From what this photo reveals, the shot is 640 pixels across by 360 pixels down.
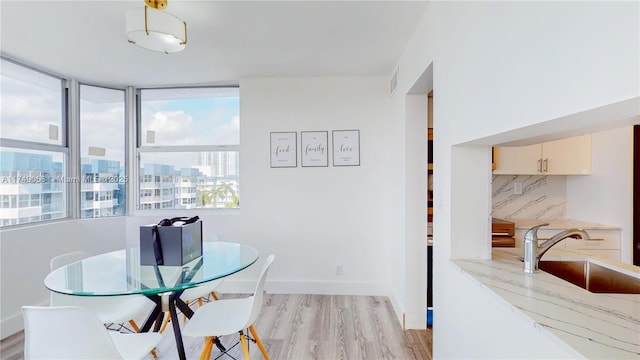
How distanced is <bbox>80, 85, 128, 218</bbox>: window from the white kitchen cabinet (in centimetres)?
433

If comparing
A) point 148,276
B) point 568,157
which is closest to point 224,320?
point 148,276

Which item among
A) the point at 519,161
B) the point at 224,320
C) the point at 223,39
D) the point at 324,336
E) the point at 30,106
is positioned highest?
the point at 223,39

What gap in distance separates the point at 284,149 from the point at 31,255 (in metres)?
2.62

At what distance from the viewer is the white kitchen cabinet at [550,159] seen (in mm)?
2842

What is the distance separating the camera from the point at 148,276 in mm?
1793

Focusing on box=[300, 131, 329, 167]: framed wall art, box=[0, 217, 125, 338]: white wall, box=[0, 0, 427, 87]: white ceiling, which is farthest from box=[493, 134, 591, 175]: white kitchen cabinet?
box=[0, 217, 125, 338]: white wall

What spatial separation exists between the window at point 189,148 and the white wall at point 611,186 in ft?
12.3

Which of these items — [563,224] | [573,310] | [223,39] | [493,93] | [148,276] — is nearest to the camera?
[573,310]

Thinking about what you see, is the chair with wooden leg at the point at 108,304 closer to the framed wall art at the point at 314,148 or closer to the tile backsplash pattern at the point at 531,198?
the framed wall art at the point at 314,148

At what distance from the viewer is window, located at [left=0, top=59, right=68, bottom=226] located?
267 centimetres

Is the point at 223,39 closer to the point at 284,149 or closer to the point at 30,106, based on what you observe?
the point at 284,149

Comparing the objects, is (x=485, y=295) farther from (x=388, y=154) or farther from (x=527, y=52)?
(x=388, y=154)

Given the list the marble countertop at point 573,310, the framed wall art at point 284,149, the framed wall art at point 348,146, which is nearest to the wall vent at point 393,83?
the framed wall art at point 348,146

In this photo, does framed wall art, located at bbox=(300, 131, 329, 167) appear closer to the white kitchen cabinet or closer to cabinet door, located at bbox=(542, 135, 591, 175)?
the white kitchen cabinet
